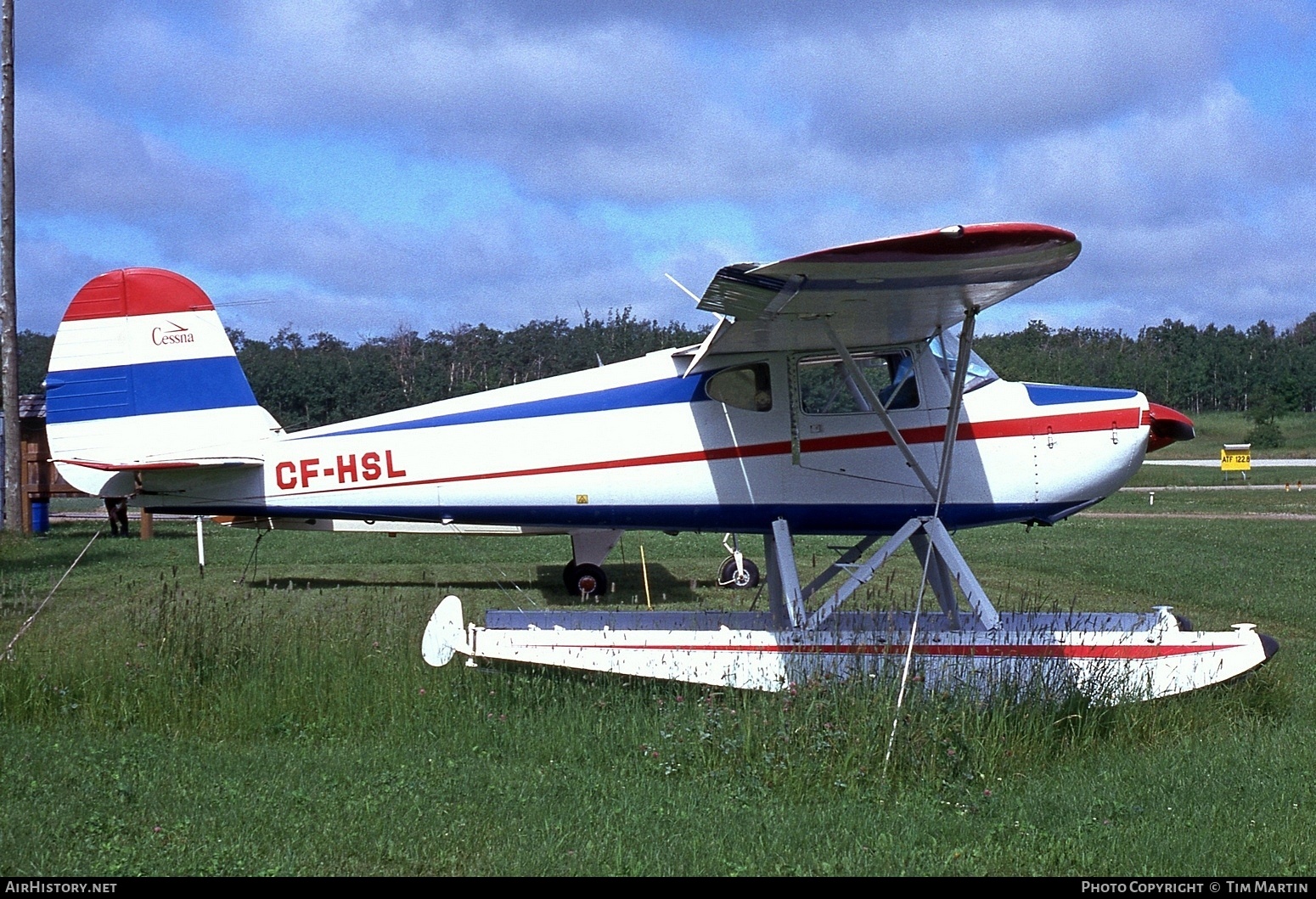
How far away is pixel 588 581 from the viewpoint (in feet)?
46.0

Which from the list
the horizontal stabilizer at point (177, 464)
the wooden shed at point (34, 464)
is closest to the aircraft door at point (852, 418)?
the horizontal stabilizer at point (177, 464)

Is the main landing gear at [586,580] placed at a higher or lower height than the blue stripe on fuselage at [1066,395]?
lower

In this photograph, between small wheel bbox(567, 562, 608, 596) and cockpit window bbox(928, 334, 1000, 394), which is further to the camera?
small wheel bbox(567, 562, 608, 596)

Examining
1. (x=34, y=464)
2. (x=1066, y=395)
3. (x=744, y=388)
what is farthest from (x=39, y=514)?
(x=1066, y=395)

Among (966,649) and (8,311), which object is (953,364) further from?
(8,311)

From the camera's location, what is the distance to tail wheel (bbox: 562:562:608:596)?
551 inches

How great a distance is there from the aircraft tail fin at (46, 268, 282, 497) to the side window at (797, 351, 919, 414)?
4.44 metres

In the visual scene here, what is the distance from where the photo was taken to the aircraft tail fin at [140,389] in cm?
923

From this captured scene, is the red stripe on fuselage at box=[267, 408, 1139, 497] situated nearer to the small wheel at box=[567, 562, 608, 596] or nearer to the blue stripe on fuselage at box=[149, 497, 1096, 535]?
the blue stripe on fuselage at box=[149, 497, 1096, 535]

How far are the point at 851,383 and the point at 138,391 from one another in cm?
575

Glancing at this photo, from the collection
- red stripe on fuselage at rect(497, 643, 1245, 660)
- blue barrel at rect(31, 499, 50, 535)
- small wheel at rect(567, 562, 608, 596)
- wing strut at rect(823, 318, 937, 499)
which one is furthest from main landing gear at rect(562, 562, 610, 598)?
blue barrel at rect(31, 499, 50, 535)

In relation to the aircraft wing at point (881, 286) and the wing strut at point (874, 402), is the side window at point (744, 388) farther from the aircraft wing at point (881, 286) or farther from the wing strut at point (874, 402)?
the wing strut at point (874, 402)

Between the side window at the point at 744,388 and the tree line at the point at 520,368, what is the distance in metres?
1.33
